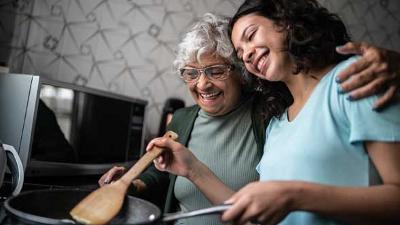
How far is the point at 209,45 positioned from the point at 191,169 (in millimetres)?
332

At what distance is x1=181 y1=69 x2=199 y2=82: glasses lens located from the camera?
0.90 metres

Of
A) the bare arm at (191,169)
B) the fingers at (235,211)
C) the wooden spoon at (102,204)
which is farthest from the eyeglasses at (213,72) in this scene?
the fingers at (235,211)

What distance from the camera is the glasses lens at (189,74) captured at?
897 mm

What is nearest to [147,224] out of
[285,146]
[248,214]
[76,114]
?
[248,214]

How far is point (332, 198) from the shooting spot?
1.57 feet

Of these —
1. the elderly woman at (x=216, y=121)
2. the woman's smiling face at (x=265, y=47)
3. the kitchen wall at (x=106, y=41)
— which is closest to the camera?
the woman's smiling face at (x=265, y=47)

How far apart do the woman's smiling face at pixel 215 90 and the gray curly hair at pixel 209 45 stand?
0.05 ft

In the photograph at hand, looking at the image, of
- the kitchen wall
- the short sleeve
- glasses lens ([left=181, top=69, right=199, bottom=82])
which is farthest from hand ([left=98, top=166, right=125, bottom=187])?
the kitchen wall

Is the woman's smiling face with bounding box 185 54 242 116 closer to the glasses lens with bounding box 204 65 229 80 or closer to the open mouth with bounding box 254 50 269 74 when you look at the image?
the glasses lens with bounding box 204 65 229 80

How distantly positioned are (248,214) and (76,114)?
33.4 inches

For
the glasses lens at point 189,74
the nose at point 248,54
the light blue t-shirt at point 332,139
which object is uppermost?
the nose at point 248,54

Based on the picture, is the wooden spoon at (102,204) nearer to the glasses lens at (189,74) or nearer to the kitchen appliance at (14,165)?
the kitchen appliance at (14,165)

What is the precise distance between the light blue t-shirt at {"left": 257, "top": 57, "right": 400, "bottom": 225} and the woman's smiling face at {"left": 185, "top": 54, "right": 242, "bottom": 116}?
1.01ft

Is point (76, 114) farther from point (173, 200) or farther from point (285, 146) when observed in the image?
point (285, 146)
